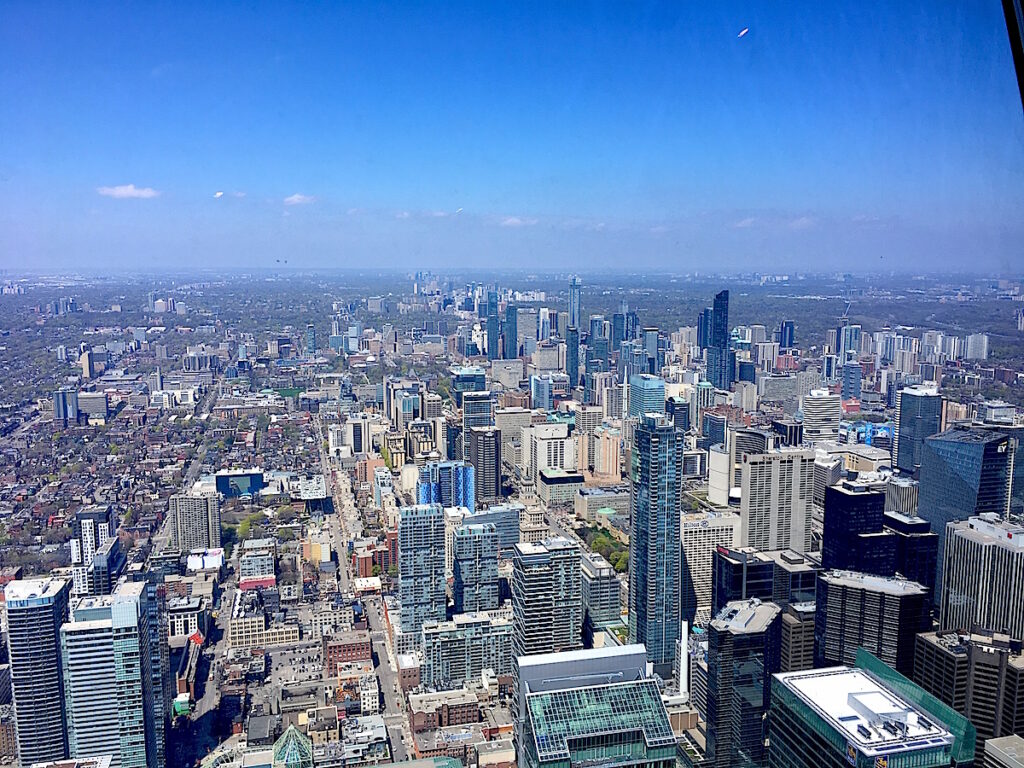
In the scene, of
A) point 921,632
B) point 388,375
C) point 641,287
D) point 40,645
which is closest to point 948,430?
point 921,632

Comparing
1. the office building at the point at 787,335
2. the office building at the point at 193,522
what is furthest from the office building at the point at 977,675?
the office building at the point at 193,522

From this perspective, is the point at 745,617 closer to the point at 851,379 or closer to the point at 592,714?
the point at 592,714

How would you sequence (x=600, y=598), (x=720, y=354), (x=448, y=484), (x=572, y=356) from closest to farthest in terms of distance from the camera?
(x=600, y=598) → (x=448, y=484) → (x=720, y=354) → (x=572, y=356)

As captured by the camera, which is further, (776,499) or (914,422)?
(776,499)

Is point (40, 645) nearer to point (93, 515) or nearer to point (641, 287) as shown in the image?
point (93, 515)

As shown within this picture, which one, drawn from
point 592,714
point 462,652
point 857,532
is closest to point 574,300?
point 857,532

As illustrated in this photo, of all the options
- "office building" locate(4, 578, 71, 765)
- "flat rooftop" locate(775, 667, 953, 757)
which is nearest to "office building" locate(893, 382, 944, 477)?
"flat rooftop" locate(775, 667, 953, 757)
